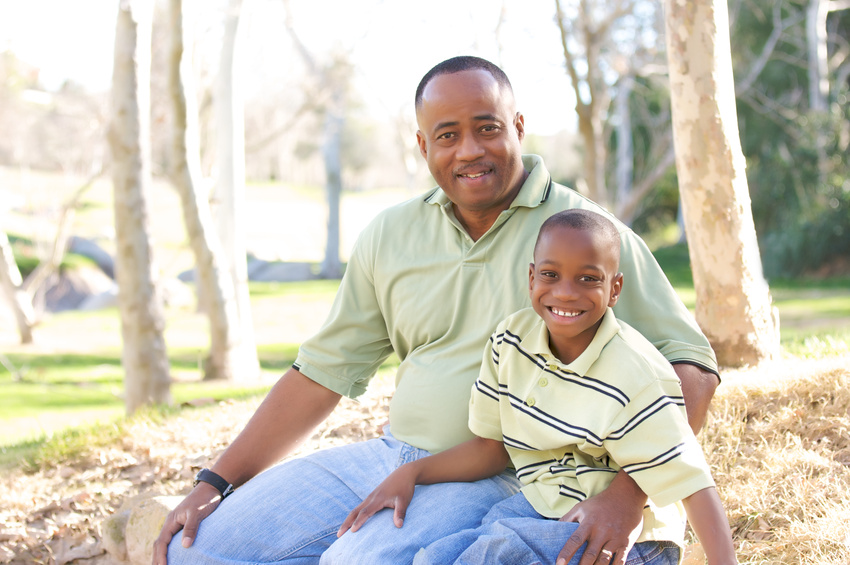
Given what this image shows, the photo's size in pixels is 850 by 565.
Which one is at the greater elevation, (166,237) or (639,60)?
(639,60)

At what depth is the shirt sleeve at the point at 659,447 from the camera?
1.81 metres

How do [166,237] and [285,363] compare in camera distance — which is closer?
[285,363]

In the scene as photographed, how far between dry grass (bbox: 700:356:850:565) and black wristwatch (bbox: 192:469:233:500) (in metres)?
1.64

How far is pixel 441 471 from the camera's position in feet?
7.24

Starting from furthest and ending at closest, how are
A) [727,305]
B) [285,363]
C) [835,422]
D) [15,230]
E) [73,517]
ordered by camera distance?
1. [15,230]
2. [285,363]
3. [727,305]
4. [73,517]
5. [835,422]

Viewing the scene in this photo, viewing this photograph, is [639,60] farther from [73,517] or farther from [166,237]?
[166,237]

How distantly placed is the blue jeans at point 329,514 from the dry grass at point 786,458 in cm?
94

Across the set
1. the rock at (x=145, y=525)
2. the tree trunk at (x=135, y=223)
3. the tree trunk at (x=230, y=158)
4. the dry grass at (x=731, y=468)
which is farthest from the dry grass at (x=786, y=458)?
the tree trunk at (x=230, y=158)

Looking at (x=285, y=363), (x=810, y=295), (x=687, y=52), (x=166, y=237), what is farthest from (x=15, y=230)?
(x=687, y=52)

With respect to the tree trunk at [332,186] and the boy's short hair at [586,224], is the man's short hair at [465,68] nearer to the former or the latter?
the boy's short hair at [586,224]

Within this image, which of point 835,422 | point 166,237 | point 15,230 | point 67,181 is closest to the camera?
point 835,422

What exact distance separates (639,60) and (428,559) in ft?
47.8

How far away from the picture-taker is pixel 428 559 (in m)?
1.89

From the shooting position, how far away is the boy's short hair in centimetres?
198
